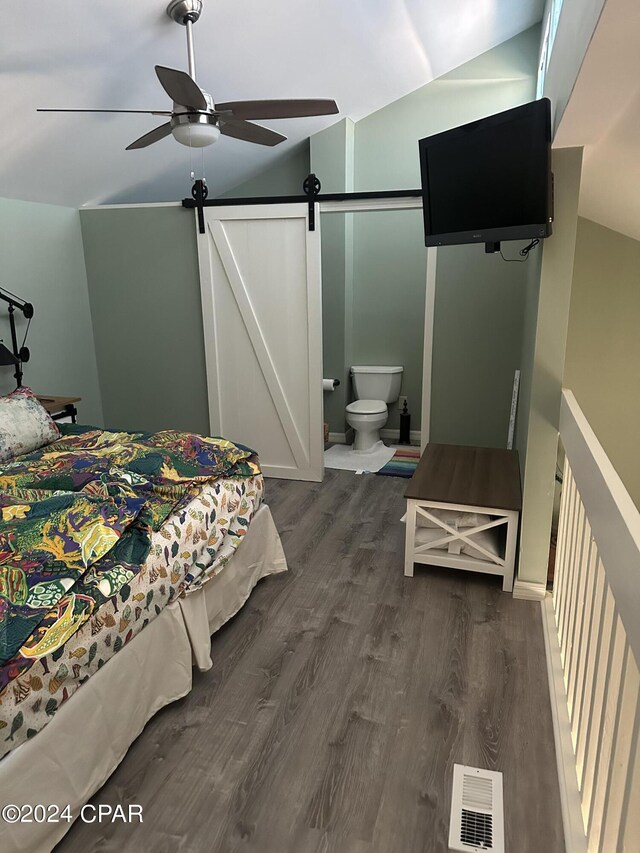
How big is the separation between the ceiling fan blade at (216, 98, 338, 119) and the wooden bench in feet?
5.97

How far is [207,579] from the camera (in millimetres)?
2271

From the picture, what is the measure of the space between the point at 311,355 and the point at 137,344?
1.47 metres

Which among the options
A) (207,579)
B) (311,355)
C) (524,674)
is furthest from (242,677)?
(311,355)

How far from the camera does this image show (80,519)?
1.85m

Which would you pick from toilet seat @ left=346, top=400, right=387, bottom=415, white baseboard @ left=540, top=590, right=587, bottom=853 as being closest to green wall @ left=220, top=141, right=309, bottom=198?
toilet seat @ left=346, top=400, right=387, bottom=415

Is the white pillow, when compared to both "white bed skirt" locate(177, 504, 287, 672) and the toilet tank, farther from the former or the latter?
the toilet tank

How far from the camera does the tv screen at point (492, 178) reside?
2.16 meters

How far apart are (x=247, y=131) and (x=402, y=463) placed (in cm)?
289

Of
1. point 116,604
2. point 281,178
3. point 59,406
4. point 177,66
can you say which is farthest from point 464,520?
point 281,178

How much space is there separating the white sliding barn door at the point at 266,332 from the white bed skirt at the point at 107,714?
1.88m

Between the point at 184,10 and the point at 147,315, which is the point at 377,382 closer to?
the point at 147,315

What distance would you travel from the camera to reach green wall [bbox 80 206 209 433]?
14.0 ft

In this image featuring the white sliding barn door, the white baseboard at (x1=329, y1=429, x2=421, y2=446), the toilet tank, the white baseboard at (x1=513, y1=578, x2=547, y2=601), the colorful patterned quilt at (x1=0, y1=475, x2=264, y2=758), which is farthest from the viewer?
the white baseboard at (x1=329, y1=429, x2=421, y2=446)

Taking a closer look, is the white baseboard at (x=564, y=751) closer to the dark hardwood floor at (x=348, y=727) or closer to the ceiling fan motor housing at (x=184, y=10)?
the dark hardwood floor at (x=348, y=727)
